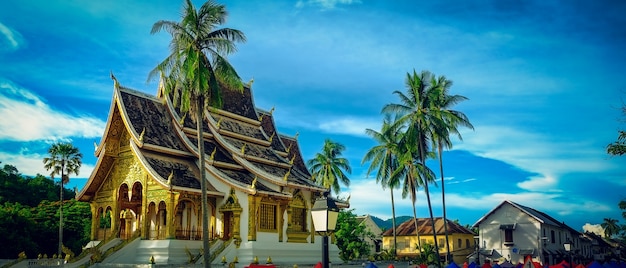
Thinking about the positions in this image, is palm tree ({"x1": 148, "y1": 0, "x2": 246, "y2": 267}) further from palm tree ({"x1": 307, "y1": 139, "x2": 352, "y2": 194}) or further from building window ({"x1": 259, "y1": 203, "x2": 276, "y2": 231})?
palm tree ({"x1": 307, "y1": 139, "x2": 352, "y2": 194})

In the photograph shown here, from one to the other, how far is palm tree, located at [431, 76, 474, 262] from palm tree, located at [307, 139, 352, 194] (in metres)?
14.8

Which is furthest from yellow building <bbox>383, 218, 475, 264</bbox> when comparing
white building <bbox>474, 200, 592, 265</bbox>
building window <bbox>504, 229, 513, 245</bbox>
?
building window <bbox>504, 229, 513, 245</bbox>

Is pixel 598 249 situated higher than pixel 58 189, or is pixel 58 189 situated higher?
pixel 58 189

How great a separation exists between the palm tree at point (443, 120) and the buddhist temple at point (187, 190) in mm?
9915

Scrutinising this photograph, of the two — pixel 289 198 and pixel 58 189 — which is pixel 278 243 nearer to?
pixel 289 198

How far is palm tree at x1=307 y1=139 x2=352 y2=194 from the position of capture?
50688 millimetres

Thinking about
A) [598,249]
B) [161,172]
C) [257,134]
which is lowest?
[598,249]

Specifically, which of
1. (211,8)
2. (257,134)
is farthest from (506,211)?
(211,8)

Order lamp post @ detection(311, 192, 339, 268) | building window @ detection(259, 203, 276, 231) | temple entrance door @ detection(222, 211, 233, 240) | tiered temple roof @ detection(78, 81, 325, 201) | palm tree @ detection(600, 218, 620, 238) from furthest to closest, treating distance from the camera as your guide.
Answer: palm tree @ detection(600, 218, 620, 238) → building window @ detection(259, 203, 276, 231) → temple entrance door @ detection(222, 211, 233, 240) → tiered temple roof @ detection(78, 81, 325, 201) → lamp post @ detection(311, 192, 339, 268)

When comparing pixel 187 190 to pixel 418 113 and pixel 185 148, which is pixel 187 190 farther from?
pixel 418 113

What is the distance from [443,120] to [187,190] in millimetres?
18612

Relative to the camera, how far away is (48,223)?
42.0m

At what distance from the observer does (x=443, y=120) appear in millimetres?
36781

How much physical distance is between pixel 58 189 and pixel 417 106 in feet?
128
